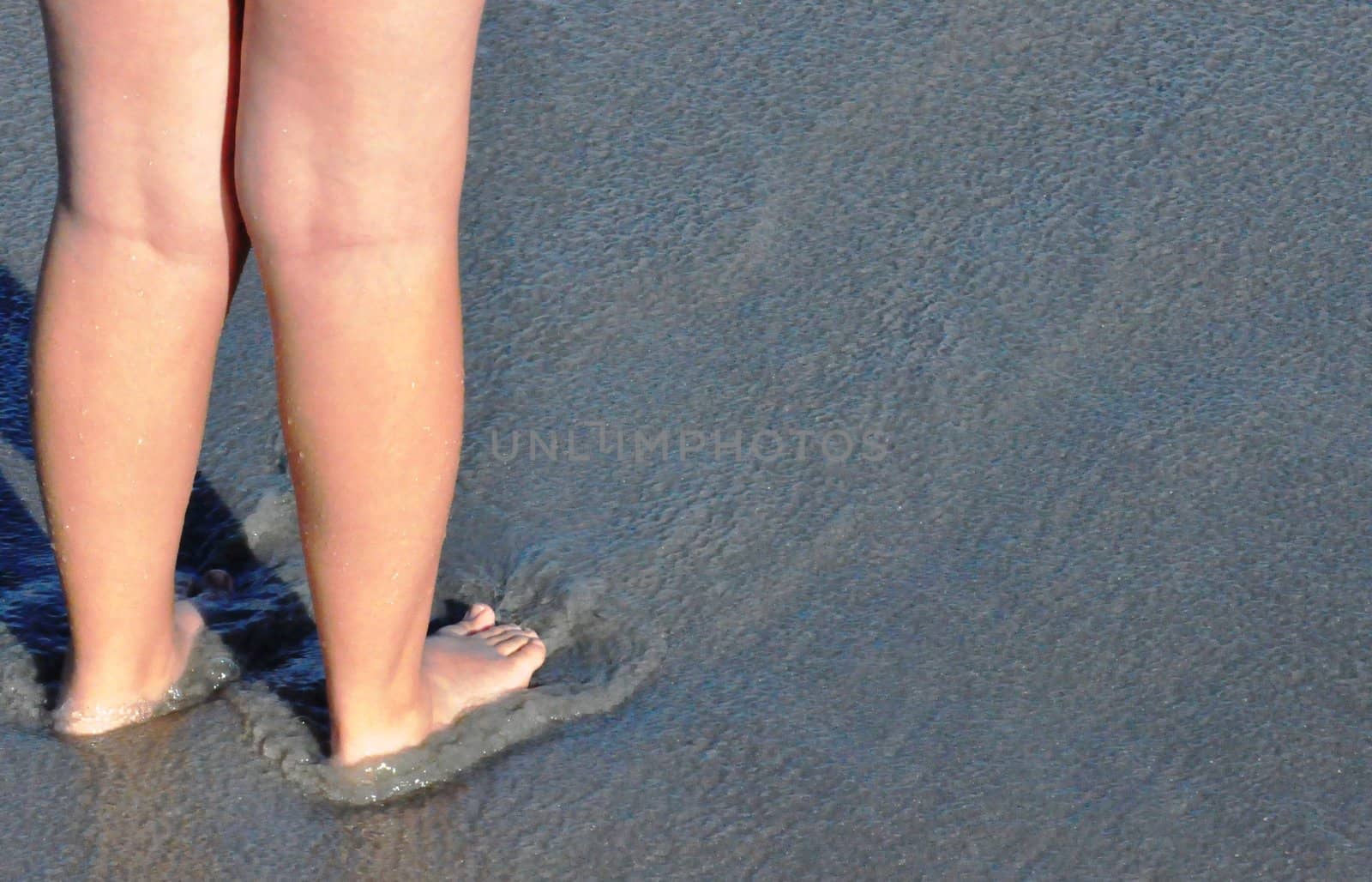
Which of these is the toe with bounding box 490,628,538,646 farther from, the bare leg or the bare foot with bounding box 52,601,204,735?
the bare foot with bounding box 52,601,204,735

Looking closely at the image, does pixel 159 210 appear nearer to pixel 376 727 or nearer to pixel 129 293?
pixel 129 293

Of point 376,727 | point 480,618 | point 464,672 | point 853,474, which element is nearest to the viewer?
point 376,727

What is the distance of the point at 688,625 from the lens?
178 cm

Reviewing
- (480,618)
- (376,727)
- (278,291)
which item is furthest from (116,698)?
(278,291)

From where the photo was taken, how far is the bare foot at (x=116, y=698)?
1.61 metres

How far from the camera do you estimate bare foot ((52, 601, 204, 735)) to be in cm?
161

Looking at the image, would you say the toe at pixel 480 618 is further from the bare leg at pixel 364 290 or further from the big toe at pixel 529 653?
the bare leg at pixel 364 290

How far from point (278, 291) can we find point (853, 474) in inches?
31.4

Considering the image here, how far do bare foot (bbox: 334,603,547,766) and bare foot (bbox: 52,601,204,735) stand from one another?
19 cm

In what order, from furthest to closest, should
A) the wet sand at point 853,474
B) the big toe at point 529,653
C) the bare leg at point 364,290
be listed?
the big toe at point 529,653 → the wet sand at point 853,474 → the bare leg at point 364,290

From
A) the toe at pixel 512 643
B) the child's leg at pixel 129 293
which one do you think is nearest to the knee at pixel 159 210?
the child's leg at pixel 129 293

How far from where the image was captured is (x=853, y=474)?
1.97m

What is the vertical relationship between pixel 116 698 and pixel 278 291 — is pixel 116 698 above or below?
below

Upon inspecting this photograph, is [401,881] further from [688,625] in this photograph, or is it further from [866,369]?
[866,369]
